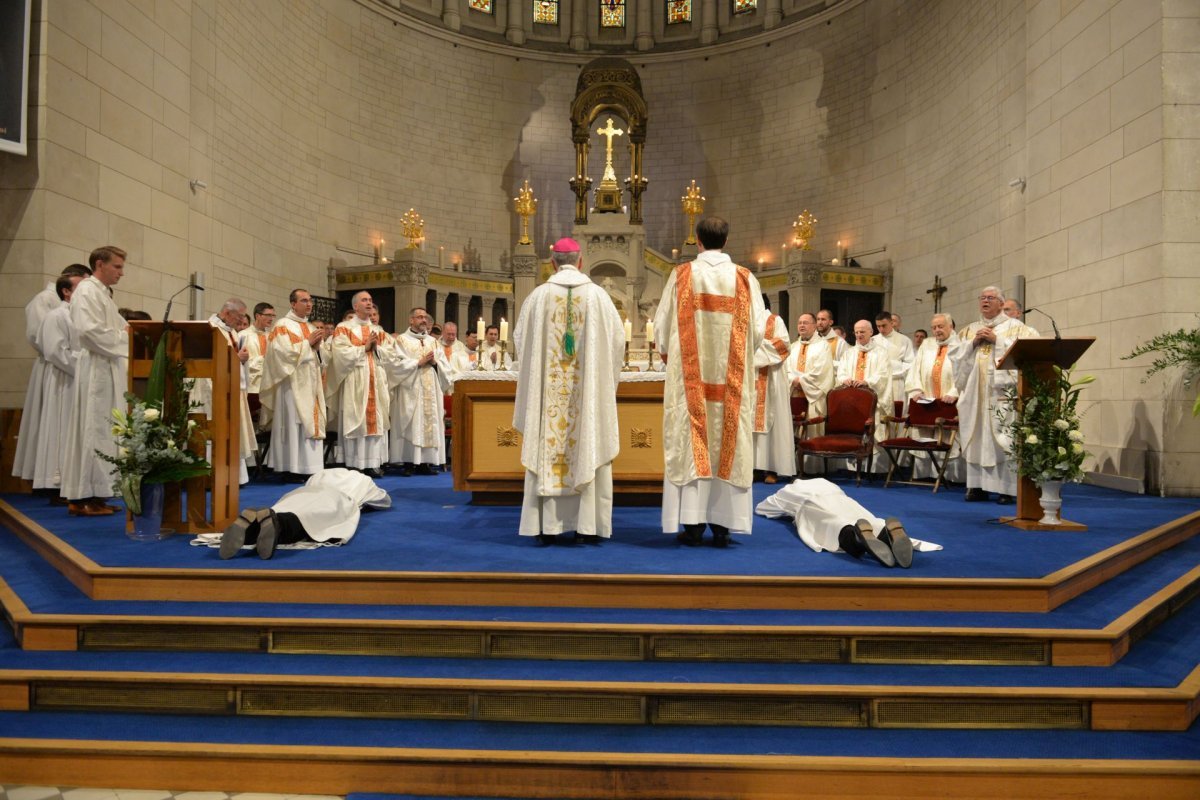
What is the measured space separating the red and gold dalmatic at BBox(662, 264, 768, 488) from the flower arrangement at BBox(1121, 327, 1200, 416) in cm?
395

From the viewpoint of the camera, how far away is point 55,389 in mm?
6168

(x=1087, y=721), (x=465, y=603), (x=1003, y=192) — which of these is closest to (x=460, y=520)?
(x=465, y=603)

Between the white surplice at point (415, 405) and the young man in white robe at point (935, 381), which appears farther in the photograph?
the white surplice at point (415, 405)

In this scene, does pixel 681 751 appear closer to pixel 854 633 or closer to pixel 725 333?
pixel 854 633

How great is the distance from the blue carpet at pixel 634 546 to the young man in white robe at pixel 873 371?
230cm

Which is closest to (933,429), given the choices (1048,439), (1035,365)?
(1035,365)

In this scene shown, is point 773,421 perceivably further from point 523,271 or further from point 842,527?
point 523,271

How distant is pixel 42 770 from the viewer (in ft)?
8.97

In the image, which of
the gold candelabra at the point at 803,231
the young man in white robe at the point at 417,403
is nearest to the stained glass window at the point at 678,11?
the gold candelabra at the point at 803,231

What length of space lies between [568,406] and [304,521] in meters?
1.59

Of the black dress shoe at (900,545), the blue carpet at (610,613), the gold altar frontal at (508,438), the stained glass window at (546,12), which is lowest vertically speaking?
the blue carpet at (610,613)

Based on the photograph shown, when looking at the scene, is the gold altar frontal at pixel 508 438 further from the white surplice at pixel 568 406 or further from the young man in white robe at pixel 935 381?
the young man in white robe at pixel 935 381

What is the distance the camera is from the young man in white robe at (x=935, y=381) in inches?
295

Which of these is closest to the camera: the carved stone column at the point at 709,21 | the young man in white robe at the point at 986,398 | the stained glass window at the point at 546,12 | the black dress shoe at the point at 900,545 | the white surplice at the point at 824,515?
the black dress shoe at the point at 900,545
